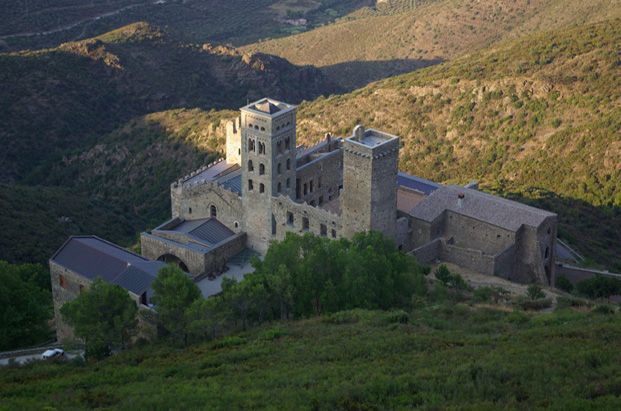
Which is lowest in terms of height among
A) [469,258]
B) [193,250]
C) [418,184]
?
[469,258]

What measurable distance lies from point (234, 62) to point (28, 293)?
2651 inches

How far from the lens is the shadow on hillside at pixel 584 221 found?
68000 mm

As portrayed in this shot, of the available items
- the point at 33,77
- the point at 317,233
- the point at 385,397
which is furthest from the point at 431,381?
the point at 33,77

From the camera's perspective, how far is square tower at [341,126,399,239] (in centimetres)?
5347

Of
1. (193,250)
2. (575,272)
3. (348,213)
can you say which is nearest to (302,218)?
(348,213)

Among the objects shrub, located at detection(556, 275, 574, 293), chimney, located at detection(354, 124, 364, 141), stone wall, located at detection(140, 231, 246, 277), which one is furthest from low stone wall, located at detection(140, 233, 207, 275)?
shrub, located at detection(556, 275, 574, 293)

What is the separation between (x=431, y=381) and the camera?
33406 mm

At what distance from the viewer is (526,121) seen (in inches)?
3238

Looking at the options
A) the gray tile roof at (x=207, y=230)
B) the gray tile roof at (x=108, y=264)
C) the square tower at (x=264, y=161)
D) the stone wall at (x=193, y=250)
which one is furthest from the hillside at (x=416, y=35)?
the gray tile roof at (x=108, y=264)

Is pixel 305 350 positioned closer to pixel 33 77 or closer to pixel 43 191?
pixel 43 191

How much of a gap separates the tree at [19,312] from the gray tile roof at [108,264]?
2779 millimetres

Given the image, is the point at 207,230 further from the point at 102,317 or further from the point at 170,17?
the point at 170,17

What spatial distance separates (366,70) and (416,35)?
10569 millimetres

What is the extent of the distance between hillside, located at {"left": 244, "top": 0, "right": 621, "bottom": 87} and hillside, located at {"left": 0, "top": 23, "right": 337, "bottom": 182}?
15.7 meters
